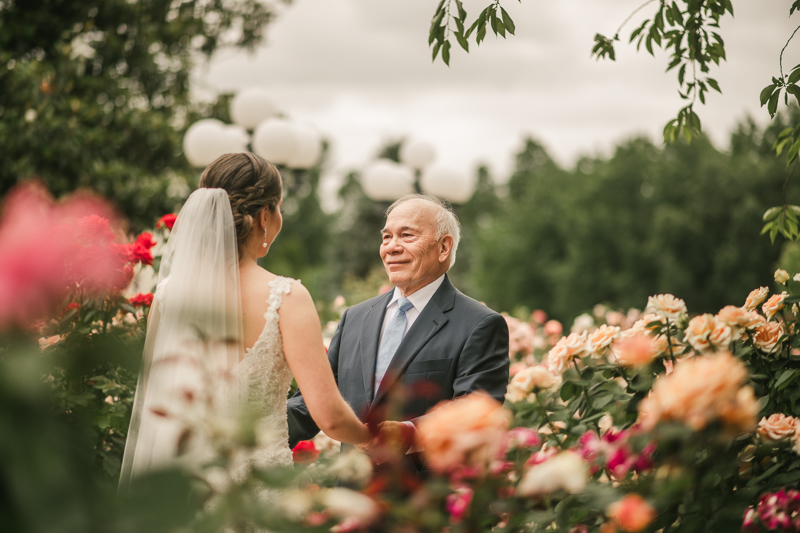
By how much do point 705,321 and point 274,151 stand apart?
6490mm

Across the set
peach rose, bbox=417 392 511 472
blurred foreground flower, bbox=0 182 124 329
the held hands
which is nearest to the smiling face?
the held hands

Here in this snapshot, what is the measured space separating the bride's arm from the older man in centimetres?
41

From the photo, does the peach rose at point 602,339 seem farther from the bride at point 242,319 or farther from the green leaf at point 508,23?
the green leaf at point 508,23

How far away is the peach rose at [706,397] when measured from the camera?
1.10 meters

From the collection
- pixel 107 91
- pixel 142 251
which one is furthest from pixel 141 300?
pixel 107 91

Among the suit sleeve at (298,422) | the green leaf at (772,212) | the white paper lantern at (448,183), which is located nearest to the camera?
the suit sleeve at (298,422)

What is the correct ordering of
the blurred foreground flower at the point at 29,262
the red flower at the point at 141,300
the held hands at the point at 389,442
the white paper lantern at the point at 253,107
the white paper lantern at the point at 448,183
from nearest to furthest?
the blurred foreground flower at the point at 29,262 → the held hands at the point at 389,442 → the red flower at the point at 141,300 → the white paper lantern at the point at 253,107 → the white paper lantern at the point at 448,183

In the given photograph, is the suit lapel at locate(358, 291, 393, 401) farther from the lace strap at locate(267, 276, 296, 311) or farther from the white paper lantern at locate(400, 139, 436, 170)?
the white paper lantern at locate(400, 139, 436, 170)

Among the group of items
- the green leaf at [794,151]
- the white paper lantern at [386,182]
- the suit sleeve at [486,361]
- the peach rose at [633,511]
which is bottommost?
the peach rose at [633,511]

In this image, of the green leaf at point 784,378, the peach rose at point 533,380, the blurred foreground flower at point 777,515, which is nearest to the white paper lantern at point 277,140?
the peach rose at point 533,380

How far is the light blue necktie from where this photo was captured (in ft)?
9.98

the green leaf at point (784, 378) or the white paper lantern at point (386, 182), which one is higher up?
the white paper lantern at point (386, 182)

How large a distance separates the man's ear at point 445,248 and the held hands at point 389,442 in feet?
3.52

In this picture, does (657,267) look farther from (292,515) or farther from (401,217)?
(292,515)
